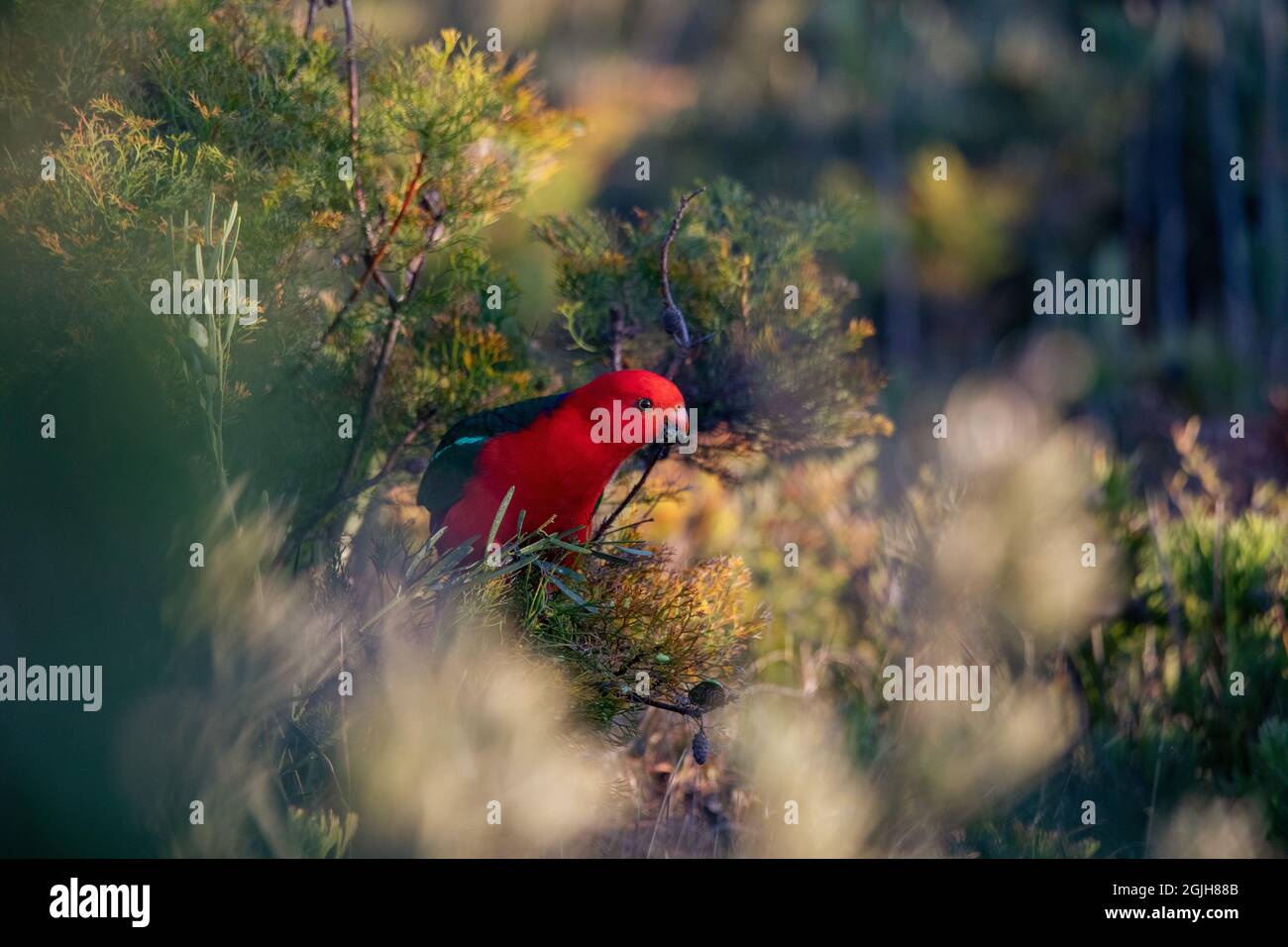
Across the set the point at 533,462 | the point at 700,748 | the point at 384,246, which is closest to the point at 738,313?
the point at 533,462

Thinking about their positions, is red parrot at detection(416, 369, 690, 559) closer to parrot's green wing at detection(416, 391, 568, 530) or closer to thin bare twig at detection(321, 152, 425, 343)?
parrot's green wing at detection(416, 391, 568, 530)

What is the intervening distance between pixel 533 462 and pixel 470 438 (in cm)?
11

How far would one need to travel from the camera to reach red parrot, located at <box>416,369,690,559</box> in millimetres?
1530

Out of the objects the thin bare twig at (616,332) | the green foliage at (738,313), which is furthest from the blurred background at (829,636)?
the thin bare twig at (616,332)

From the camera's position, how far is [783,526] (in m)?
2.44

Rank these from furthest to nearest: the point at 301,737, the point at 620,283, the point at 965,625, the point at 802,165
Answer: the point at 802,165, the point at 965,625, the point at 620,283, the point at 301,737

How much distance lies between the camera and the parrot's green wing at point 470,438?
159cm

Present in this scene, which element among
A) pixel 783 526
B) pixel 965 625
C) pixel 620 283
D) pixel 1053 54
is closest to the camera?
pixel 620 283

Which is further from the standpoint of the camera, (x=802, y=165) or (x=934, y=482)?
(x=802, y=165)

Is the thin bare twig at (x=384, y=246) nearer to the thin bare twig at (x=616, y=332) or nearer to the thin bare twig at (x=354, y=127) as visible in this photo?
the thin bare twig at (x=354, y=127)

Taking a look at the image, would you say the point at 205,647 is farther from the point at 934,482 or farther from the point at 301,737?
the point at 934,482
